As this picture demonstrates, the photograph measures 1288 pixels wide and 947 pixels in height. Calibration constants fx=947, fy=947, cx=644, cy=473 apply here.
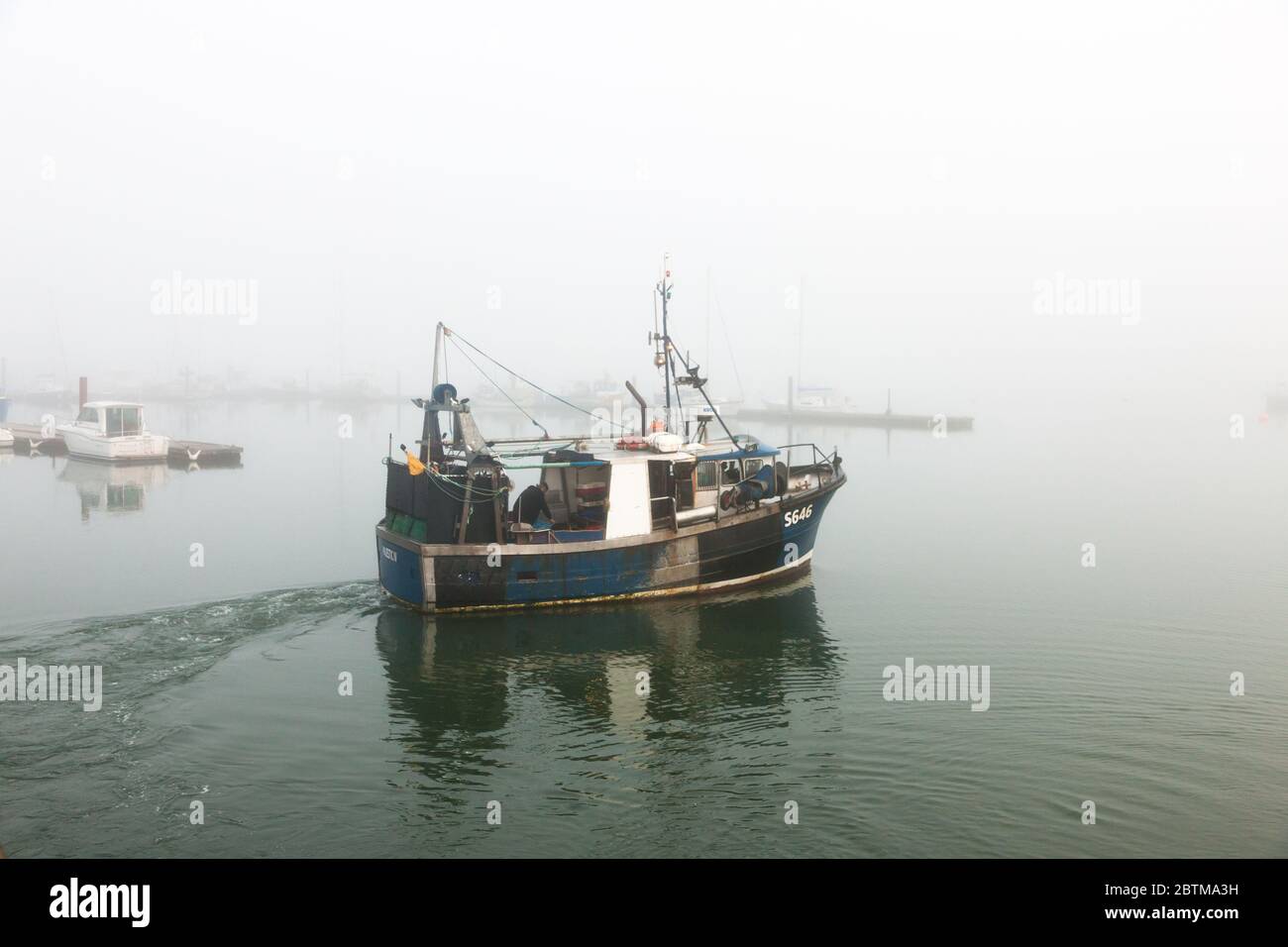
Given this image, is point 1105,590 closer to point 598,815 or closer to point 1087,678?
A: point 1087,678

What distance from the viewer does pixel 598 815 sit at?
1257 centimetres

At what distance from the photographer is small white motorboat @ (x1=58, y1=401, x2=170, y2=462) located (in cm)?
5650

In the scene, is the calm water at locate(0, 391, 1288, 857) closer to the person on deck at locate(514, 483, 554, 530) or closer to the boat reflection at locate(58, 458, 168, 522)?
the person on deck at locate(514, 483, 554, 530)

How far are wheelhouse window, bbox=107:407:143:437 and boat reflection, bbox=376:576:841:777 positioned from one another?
44537 millimetres

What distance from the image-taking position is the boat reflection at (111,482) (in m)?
41.0

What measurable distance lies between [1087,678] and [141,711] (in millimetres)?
17177

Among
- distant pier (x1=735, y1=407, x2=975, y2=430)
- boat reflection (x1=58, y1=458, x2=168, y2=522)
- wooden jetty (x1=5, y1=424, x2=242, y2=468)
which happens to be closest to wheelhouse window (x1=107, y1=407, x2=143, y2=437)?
boat reflection (x1=58, y1=458, x2=168, y2=522)

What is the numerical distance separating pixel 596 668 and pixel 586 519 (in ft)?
16.2

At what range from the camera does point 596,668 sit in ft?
62.4

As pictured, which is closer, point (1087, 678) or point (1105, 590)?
point (1087, 678)

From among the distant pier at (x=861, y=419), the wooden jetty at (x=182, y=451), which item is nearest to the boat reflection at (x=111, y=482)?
the wooden jetty at (x=182, y=451)

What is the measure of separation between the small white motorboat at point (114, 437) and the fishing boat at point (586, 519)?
4106cm

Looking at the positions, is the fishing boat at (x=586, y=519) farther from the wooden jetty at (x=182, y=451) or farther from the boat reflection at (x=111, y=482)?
the wooden jetty at (x=182, y=451)
